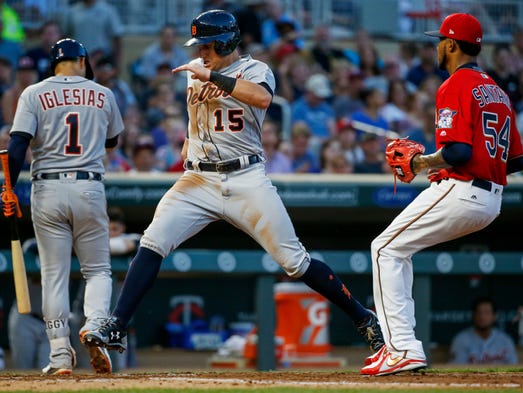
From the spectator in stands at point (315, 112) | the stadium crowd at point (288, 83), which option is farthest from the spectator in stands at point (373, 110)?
the spectator in stands at point (315, 112)

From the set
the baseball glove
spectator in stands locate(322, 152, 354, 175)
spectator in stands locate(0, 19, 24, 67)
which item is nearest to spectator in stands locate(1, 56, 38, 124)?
spectator in stands locate(0, 19, 24, 67)

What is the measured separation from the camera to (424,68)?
1395 centimetres

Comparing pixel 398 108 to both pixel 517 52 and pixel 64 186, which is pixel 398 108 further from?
pixel 64 186

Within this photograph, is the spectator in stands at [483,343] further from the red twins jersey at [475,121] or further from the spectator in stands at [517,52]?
the spectator in stands at [517,52]

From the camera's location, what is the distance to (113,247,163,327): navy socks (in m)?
5.81

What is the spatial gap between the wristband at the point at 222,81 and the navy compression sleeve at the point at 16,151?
131cm

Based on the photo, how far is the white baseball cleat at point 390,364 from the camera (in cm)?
557

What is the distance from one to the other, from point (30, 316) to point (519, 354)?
177 inches

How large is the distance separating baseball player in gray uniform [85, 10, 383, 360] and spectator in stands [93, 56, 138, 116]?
5.15 metres

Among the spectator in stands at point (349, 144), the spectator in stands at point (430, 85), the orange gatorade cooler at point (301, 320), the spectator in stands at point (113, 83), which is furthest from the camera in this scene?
the spectator in stands at point (430, 85)

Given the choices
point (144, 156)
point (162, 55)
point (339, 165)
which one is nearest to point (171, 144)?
point (144, 156)

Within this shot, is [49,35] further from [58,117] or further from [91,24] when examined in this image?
[58,117]

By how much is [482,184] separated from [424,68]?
8632mm

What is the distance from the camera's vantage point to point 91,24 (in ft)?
40.2
